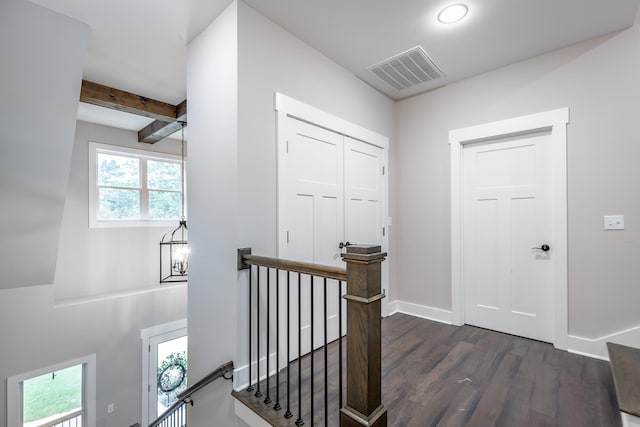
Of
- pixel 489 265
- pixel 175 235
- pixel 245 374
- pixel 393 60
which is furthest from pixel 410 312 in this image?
pixel 175 235

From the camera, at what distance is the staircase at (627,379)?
4.74 ft

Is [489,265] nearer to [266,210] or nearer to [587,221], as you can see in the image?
[587,221]

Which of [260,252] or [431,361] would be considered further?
[431,361]

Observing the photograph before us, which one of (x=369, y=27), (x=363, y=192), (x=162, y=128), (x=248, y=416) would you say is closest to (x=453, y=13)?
(x=369, y=27)

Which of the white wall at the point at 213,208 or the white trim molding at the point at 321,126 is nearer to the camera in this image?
the white wall at the point at 213,208

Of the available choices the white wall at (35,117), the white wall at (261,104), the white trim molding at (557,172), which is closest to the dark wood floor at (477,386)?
the white trim molding at (557,172)

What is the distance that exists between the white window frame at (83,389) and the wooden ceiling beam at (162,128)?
10.9 feet

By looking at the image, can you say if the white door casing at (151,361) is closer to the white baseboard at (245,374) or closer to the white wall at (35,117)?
the white wall at (35,117)

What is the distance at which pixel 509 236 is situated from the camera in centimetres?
284

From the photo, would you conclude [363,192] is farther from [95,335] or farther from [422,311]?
[95,335]

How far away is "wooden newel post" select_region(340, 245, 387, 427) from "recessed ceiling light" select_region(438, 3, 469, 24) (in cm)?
191

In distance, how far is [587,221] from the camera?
2.40m

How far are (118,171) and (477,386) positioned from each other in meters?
5.58

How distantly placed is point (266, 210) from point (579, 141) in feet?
8.77
